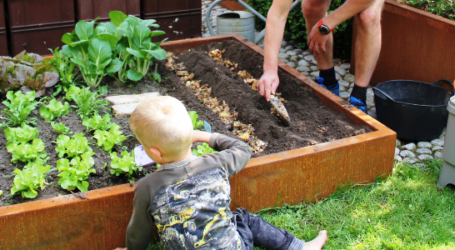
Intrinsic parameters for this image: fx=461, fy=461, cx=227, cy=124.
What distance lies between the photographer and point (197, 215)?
1830 mm

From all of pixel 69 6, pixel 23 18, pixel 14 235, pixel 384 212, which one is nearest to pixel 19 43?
pixel 23 18

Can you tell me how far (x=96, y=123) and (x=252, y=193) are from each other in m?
1.06

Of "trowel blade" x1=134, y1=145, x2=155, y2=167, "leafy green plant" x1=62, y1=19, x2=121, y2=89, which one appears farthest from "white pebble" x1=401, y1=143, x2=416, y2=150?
"leafy green plant" x1=62, y1=19, x2=121, y2=89

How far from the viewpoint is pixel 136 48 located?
3486 millimetres

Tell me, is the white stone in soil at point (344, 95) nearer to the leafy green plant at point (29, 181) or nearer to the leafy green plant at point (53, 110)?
the leafy green plant at point (53, 110)

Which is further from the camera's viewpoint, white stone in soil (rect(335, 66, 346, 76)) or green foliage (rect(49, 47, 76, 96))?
white stone in soil (rect(335, 66, 346, 76))

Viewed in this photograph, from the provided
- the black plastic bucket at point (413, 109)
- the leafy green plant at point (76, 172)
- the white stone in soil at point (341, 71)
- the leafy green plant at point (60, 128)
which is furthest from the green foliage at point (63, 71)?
the white stone in soil at point (341, 71)

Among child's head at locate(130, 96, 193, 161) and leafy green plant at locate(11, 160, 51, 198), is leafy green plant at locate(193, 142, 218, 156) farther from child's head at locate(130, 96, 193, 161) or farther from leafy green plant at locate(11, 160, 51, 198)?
leafy green plant at locate(11, 160, 51, 198)

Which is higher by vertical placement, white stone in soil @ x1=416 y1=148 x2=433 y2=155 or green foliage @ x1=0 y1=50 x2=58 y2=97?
green foliage @ x1=0 y1=50 x2=58 y2=97

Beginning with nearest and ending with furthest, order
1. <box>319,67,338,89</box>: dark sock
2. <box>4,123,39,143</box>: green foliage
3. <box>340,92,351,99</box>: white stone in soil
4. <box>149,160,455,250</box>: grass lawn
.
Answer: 1. <box>149,160,455,250</box>: grass lawn
2. <box>4,123,39,143</box>: green foliage
3. <box>319,67,338,89</box>: dark sock
4. <box>340,92,351,99</box>: white stone in soil

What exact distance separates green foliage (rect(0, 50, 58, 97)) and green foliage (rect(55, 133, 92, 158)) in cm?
84

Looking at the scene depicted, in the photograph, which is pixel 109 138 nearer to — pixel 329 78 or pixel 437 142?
pixel 329 78

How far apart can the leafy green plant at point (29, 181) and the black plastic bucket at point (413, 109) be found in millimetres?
2332

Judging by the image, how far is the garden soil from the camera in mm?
2451
